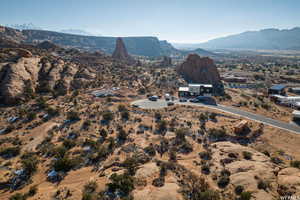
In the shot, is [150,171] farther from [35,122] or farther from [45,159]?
[35,122]

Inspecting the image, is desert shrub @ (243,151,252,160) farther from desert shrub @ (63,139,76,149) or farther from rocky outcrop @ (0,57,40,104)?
rocky outcrop @ (0,57,40,104)

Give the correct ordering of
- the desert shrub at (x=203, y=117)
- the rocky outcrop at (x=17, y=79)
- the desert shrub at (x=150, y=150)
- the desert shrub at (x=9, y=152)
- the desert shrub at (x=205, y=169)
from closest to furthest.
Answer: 1. the desert shrub at (x=205, y=169)
2. the desert shrub at (x=9, y=152)
3. the desert shrub at (x=150, y=150)
4. the rocky outcrop at (x=17, y=79)
5. the desert shrub at (x=203, y=117)

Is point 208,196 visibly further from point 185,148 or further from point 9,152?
point 9,152

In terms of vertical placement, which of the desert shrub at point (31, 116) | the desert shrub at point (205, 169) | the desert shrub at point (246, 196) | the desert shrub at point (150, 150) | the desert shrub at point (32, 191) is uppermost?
the desert shrub at point (31, 116)

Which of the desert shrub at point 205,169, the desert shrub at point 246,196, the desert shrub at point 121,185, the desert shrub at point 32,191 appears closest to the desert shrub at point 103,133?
the desert shrub at point 121,185

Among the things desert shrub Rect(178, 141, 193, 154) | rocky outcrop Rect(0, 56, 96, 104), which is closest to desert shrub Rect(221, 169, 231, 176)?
desert shrub Rect(178, 141, 193, 154)

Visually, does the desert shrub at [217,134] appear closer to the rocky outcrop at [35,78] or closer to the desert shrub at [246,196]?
the desert shrub at [246,196]
